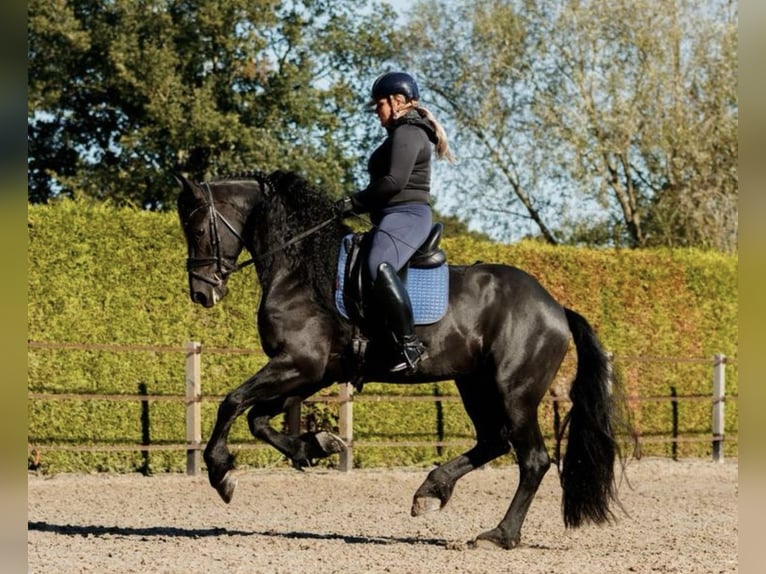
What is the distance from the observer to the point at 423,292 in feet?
22.6

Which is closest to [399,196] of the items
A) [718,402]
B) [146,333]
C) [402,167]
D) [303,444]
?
[402,167]

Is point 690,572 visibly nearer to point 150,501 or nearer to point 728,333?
point 150,501

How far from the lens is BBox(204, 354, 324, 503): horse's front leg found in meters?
6.43

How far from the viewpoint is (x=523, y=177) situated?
1072 inches

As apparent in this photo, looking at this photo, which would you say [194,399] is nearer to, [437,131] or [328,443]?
[328,443]

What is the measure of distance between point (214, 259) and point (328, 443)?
4.64ft

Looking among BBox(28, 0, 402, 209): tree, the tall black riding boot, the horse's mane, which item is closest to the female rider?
the tall black riding boot

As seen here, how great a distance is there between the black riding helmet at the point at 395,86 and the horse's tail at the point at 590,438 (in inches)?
78.4

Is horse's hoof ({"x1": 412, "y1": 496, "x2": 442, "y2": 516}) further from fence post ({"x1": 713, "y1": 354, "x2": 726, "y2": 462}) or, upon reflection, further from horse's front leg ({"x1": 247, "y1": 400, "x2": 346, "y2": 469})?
fence post ({"x1": 713, "y1": 354, "x2": 726, "y2": 462})

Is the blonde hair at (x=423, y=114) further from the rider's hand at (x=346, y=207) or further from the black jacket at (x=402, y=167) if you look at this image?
the rider's hand at (x=346, y=207)

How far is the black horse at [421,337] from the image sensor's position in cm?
677

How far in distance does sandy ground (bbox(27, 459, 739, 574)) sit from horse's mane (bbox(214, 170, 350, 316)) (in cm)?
175

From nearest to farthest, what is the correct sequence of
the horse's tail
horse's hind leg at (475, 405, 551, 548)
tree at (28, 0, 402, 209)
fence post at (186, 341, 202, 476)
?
horse's hind leg at (475, 405, 551, 548) → the horse's tail → fence post at (186, 341, 202, 476) → tree at (28, 0, 402, 209)

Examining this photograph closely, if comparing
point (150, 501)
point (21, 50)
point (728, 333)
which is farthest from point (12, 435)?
point (728, 333)
